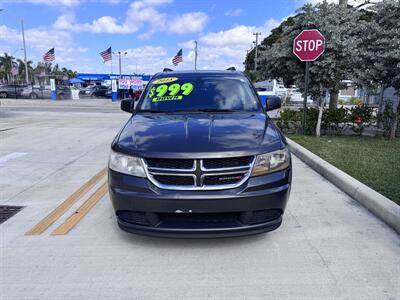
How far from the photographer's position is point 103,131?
41.0 feet

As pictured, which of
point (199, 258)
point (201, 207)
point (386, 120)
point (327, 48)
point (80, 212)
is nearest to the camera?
point (201, 207)

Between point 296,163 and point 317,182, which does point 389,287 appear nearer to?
point 317,182

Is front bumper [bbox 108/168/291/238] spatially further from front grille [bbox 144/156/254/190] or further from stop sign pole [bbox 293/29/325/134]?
stop sign pole [bbox 293/29/325/134]

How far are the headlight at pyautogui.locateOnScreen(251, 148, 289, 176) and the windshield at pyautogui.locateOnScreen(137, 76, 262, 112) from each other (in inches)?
48.0

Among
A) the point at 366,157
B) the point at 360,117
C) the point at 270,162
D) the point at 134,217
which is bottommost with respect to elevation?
the point at 366,157

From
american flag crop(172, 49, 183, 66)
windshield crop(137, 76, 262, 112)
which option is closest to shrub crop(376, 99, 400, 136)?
windshield crop(137, 76, 262, 112)

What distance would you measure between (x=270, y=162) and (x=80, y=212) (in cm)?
256

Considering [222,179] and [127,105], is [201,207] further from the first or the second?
[127,105]

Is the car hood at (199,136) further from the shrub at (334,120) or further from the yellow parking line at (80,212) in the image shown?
the shrub at (334,120)

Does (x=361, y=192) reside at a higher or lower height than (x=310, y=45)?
lower

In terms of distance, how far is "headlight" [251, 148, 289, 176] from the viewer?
3.27 metres

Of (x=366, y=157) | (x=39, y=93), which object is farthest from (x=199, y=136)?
(x=39, y=93)

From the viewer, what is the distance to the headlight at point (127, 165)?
3289 millimetres

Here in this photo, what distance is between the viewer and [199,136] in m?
3.43
